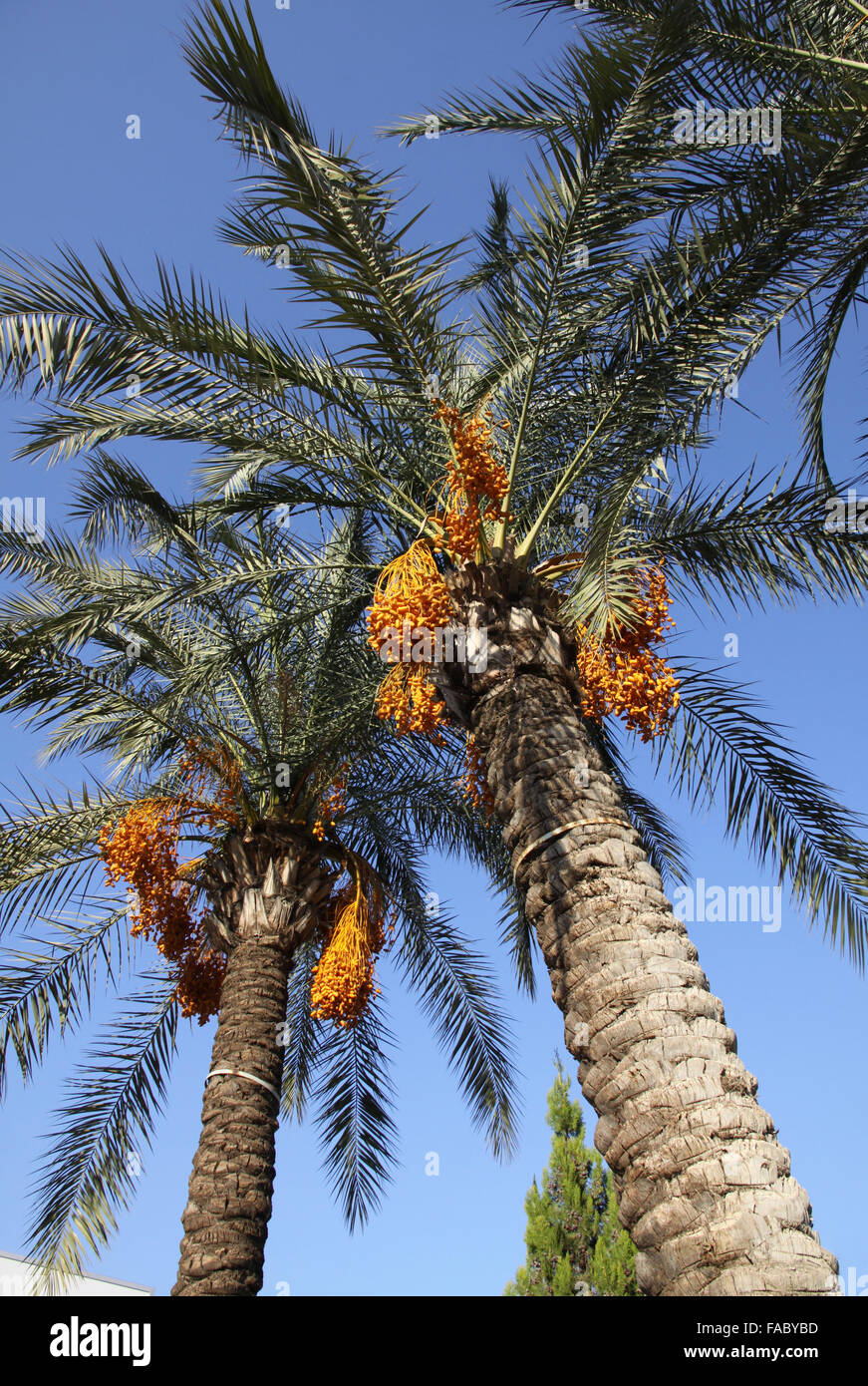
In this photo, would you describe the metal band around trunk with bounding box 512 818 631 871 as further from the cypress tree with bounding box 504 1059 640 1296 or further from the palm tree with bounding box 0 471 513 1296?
the cypress tree with bounding box 504 1059 640 1296

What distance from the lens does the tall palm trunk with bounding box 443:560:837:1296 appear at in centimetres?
314

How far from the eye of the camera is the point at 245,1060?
6.97m

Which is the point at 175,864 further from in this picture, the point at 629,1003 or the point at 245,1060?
the point at 629,1003

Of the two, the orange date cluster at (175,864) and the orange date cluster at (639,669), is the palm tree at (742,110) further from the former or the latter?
the orange date cluster at (175,864)

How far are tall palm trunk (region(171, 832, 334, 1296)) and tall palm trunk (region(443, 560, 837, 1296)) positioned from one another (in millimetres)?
3056

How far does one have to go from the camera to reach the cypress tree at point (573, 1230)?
49.1ft

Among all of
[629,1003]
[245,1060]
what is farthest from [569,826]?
[245,1060]

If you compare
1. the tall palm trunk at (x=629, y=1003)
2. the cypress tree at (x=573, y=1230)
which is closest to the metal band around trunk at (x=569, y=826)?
the tall palm trunk at (x=629, y=1003)

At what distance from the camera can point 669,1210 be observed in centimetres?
325

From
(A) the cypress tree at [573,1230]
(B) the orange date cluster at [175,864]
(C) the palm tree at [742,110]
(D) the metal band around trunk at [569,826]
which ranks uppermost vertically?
(C) the palm tree at [742,110]

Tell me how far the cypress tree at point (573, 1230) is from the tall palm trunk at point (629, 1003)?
12521 millimetres

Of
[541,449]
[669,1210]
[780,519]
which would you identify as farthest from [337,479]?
[669,1210]

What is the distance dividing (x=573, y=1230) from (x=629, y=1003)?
47.0ft
